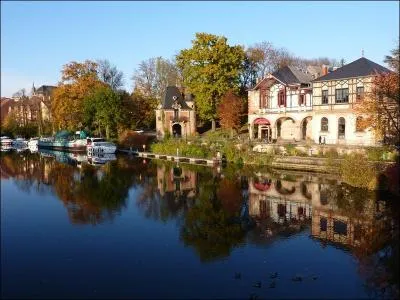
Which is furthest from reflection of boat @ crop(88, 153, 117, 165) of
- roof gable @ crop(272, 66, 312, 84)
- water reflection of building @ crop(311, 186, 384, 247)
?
water reflection of building @ crop(311, 186, 384, 247)

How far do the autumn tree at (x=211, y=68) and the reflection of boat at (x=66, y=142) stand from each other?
684 inches

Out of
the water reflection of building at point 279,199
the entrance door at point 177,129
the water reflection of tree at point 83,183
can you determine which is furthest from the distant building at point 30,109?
the water reflection of building at point 279,199

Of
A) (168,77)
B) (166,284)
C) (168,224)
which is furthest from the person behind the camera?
(168,77)

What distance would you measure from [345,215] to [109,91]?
136 ft

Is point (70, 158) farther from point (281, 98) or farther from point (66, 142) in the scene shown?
point (281, 98)

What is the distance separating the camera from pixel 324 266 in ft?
44.8

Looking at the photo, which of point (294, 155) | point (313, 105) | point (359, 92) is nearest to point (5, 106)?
point (313, 105)

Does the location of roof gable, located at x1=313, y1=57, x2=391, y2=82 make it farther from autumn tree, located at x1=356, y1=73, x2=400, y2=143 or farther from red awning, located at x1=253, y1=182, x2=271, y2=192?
red awning, located at x1=253, y1=182, x2=271, y2=192

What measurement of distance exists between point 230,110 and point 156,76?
27.4 meters

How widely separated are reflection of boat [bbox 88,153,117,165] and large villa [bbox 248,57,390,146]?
638 inches

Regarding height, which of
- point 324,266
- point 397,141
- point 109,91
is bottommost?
point 324,266

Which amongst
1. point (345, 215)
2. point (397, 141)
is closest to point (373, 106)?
point (397, 141)

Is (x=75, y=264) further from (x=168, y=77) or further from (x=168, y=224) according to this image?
(x=168, y=77)

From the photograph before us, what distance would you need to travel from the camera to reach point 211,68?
4962 centimetres
